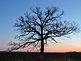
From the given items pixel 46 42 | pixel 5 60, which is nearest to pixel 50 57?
pixel 5 60

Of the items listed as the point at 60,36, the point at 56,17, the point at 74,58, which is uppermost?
the point at 56,17

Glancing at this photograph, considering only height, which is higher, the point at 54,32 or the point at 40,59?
the point at 54,32

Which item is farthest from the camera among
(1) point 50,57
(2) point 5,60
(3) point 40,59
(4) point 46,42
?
(4) point 46,42

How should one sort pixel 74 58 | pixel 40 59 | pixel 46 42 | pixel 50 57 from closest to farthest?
1. pixel 40 59
2. pixel 50 57
3. pixel 74 58
4. pixel 46 42

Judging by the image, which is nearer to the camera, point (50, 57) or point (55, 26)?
point (50, 57)

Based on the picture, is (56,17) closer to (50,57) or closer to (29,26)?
(29,26)

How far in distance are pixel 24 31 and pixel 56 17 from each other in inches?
166

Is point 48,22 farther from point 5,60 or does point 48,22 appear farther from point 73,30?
point 5,60

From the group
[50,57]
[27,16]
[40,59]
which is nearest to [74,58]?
[50,57]

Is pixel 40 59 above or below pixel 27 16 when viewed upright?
below

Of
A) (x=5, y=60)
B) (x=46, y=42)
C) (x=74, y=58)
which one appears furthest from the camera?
(x=46, y=42)

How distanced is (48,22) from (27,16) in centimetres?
→ 263

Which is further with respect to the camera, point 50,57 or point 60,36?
point 60,36

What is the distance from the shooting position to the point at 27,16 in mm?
33594
